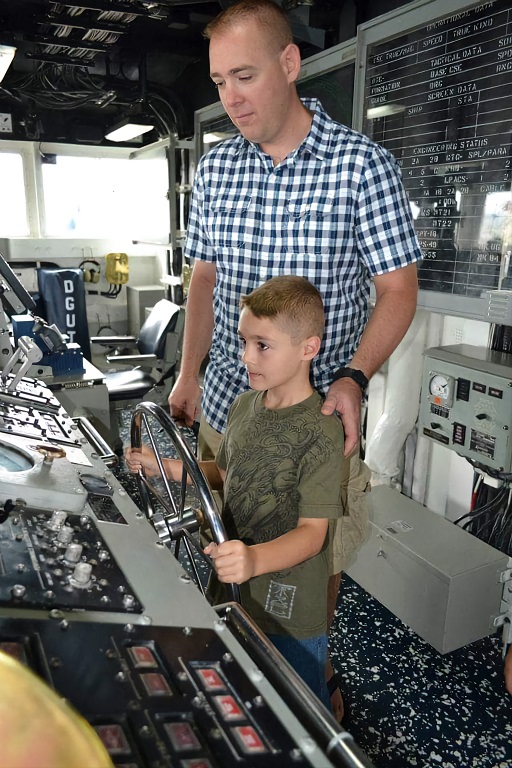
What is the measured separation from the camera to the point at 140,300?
5.70 meters

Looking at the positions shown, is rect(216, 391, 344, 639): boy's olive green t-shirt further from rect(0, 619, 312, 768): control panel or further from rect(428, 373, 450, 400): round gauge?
rect(428, 373, 450, 400): round gauge

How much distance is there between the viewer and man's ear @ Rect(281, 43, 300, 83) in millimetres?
1363

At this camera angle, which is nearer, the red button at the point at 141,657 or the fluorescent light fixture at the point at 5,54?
the red button at the point at 141,657

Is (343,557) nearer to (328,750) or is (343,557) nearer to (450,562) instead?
(450,562)

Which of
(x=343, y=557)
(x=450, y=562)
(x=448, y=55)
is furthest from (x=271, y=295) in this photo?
(x=448, y=55)

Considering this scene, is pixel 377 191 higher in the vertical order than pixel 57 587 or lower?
higher

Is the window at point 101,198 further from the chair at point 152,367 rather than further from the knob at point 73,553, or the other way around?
the knob at point 73,553

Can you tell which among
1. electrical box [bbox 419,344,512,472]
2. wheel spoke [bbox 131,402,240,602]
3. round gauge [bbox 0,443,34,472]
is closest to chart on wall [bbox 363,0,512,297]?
electrical box [bbox 419,344,512,472]

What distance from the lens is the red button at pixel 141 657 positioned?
2.09ft

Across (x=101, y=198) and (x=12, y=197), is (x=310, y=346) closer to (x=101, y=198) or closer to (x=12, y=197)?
(x=12, y=197)

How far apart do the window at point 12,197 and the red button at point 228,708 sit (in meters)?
5.67

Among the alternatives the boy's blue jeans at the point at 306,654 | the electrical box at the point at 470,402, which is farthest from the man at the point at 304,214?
the electrical box at the point at 470,402

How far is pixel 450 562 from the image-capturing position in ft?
6.57

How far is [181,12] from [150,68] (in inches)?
42.5
